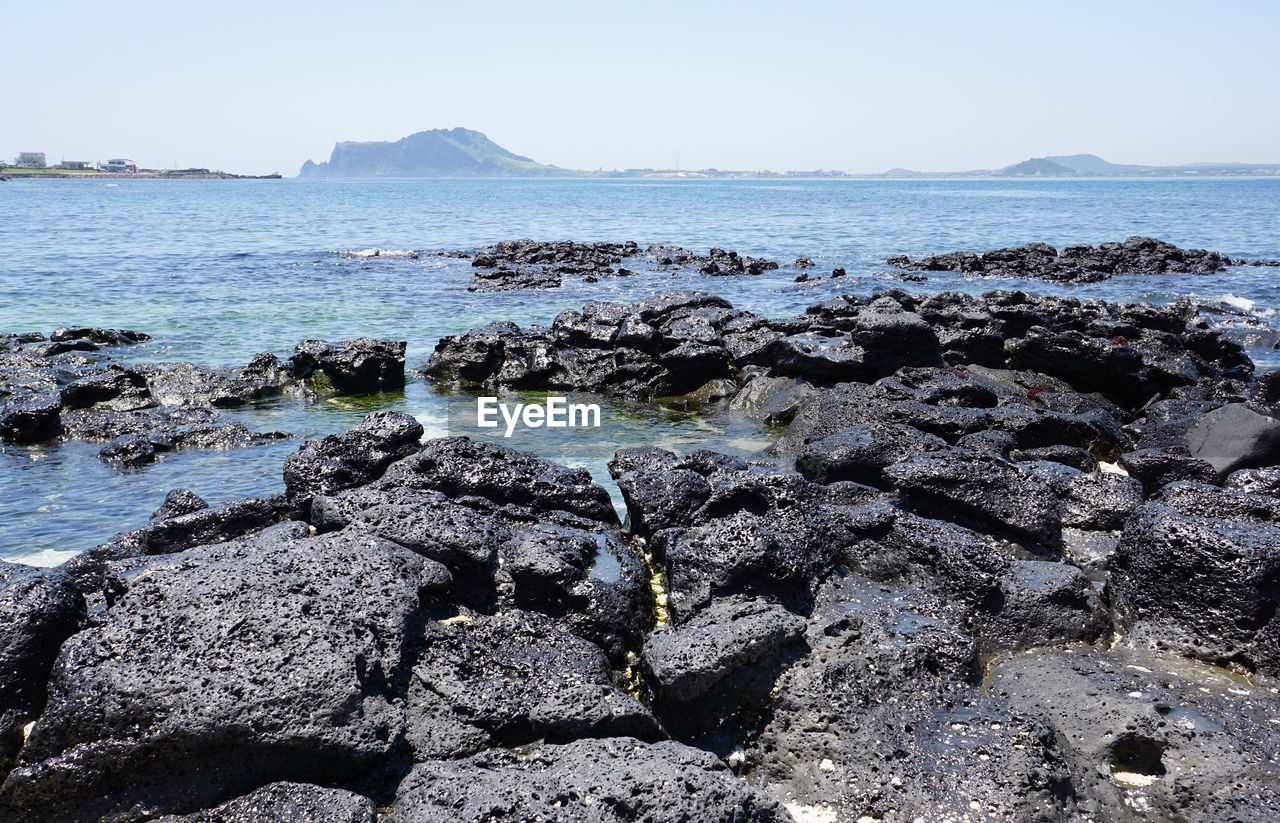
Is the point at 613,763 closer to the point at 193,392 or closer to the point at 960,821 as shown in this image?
the point at 960,821

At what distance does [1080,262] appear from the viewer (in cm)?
3662

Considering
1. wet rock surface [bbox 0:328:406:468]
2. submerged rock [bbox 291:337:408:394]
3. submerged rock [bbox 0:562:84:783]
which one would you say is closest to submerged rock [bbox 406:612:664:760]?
submerged rock [bbox 0:562:84:783]

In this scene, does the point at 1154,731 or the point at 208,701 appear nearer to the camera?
the point at 208,701

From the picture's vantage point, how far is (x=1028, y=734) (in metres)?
5.01

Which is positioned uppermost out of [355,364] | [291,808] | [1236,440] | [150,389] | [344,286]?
[344,286]

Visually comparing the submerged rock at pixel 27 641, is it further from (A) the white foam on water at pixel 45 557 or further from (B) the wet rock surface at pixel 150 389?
(B) the wet rock surface at pixel 150 389

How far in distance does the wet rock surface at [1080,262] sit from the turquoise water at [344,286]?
1.48m

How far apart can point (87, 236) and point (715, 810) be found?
192 feet

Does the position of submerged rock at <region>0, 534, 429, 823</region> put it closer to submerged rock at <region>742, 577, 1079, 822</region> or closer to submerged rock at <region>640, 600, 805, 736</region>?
submerged rock at <region>640, 600, 805, 736</region>

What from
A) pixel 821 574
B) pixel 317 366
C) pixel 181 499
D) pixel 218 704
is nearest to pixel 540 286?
pixel 317 366

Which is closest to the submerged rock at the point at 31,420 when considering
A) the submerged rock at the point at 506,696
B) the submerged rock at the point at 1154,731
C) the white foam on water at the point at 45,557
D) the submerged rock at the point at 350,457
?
the white foam on water at the point at 45,557

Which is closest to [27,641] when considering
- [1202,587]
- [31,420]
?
[1202,587]

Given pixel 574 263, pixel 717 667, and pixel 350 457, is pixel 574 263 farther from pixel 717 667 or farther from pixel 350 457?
pixel 717 667

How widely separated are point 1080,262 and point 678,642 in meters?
Answer: 37.0
